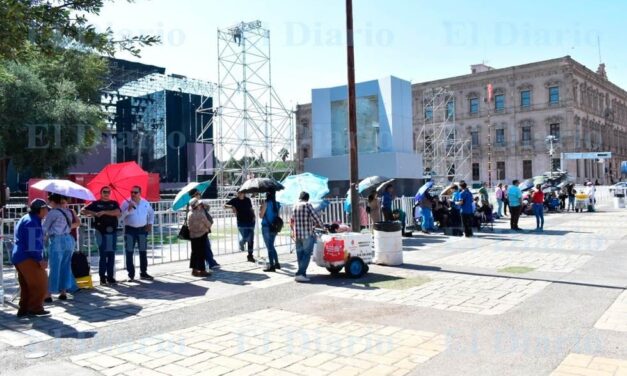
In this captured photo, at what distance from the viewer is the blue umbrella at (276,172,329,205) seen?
1285 cm

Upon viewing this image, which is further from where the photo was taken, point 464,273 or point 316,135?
point 316,135

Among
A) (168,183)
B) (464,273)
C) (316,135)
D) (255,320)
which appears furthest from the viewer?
(168,183)

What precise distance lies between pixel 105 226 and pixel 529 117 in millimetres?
67944

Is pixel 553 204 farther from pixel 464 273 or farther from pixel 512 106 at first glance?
pixel 512 106

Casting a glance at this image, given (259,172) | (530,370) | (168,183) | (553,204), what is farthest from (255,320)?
(168,183)

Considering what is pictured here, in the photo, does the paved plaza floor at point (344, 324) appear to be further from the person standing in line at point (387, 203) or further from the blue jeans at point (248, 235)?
the person standing in line at point (387, 203)

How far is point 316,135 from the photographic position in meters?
24.0

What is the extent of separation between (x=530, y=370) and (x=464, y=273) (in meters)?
4.97

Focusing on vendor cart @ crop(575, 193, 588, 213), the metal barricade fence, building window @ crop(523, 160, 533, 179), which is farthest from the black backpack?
building window @ crop(523, 160, 533, 179)

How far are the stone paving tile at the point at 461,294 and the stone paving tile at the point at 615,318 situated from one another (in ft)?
3.53

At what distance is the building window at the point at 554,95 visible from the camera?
65675 millimetres

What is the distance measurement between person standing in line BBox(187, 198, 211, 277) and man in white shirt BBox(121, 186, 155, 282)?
2.50 feet

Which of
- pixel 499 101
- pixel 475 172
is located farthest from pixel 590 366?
pixel 475 172

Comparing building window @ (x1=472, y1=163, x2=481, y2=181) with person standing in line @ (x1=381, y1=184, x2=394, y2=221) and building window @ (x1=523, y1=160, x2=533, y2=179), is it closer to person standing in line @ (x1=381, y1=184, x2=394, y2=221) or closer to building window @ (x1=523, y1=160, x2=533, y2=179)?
building window @ (x1=523, y1=160, x2=533, y2=179)
